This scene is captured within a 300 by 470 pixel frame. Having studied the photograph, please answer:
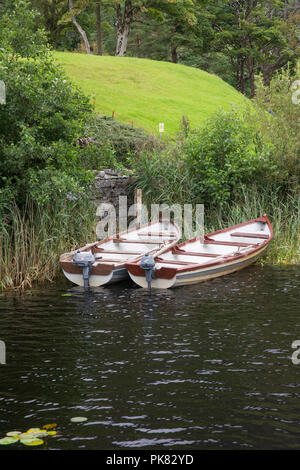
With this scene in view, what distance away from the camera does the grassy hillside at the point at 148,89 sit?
33656 millimetres

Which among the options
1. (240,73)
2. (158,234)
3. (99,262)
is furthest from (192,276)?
(240,73)

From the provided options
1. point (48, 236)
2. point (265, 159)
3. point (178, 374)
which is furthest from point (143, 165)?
point (178, 374)

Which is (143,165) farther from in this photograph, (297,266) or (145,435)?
(145,435)

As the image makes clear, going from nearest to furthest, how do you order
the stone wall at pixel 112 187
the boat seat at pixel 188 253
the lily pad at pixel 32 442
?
the lily pad at pixel 32 442 → the boat seat at pixel 188 253 → the stone wall at pixel 112 187

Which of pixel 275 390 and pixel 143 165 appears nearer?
pixel 275 390

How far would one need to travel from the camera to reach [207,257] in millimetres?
17719

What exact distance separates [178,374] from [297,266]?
9.29 metres

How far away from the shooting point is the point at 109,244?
18.3 meters

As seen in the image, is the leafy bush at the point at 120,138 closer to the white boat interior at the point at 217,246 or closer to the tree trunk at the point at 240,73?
the white boat interior at the point at 217,246

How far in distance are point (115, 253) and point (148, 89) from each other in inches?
985

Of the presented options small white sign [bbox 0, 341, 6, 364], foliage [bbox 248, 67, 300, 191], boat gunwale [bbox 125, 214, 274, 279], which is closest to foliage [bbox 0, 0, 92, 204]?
boat gunwale [bbox 125, 214, 274, 279]

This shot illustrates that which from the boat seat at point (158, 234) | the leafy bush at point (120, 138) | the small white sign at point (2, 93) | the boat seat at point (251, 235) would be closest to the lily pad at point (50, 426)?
the small white sign at point (2, 93)

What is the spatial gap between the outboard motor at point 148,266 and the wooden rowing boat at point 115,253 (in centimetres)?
90
